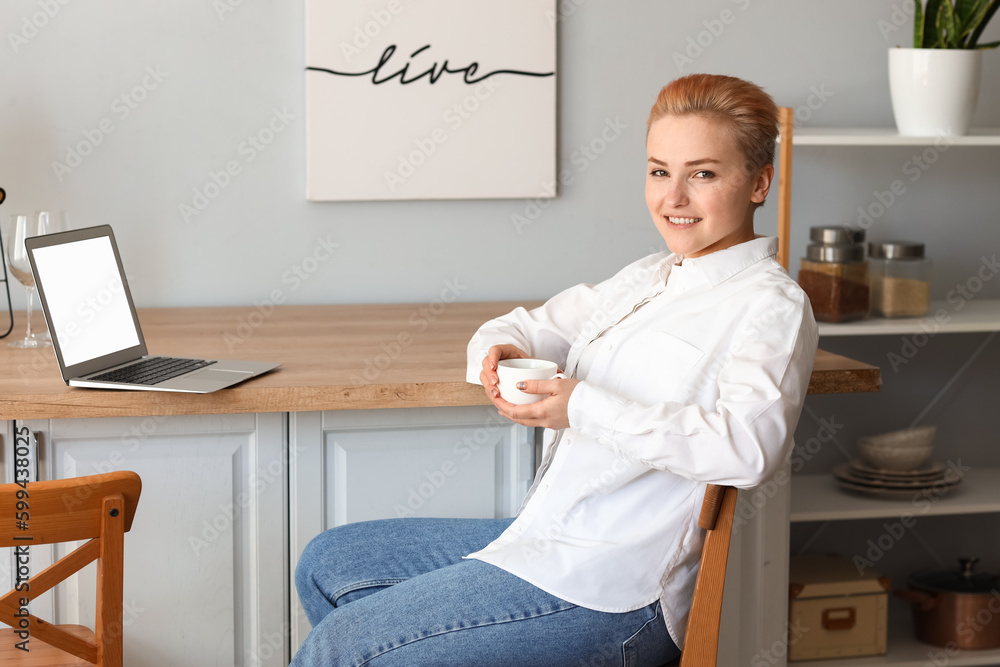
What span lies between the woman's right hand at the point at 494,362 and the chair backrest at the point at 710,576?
33 centimetres

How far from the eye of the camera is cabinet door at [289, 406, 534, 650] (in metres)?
1.52

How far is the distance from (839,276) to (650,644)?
3.84 ft

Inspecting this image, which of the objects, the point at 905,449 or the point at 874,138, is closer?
the point at 874,138

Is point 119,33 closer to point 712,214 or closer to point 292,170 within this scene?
point 292,170

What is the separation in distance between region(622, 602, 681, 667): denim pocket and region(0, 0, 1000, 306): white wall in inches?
48.8

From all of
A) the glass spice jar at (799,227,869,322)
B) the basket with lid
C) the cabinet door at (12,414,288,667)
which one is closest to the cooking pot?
the basket with lid

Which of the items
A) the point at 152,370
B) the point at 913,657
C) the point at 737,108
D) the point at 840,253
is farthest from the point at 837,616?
the point at 152,370

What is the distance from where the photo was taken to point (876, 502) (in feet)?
7.11

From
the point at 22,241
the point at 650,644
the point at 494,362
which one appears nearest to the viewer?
the point at 650,644

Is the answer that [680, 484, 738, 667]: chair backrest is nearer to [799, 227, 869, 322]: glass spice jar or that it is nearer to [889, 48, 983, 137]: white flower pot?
[799, 227, 869, 322]: glass spice jar

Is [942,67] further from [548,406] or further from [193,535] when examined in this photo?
[193,535]

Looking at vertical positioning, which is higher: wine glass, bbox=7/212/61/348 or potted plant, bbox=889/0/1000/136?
potted plant, bbox=889/0/1000/136

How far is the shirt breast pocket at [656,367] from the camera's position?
119 cm

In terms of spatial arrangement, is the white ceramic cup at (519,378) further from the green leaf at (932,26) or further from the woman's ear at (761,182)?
the green leaf at (932,26)
